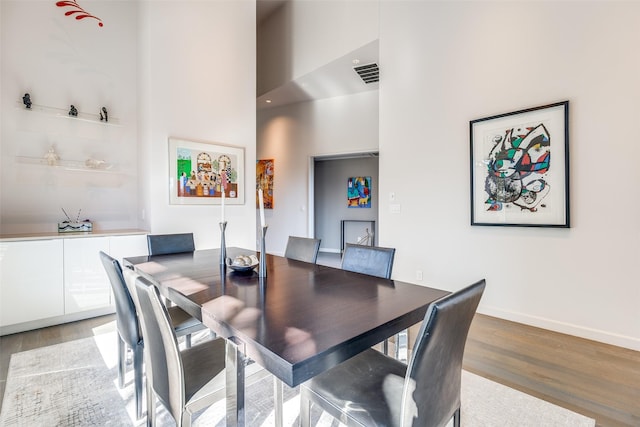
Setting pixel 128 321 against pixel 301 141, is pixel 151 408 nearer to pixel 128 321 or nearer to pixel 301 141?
pixel 128 321

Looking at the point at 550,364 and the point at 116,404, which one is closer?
the point at 116,404

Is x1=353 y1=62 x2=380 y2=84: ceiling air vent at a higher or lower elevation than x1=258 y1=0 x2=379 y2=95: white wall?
lower

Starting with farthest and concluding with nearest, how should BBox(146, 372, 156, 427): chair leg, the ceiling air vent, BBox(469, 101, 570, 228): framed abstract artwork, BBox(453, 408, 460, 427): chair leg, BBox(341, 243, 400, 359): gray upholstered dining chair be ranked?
the ceiling air vent
BBox(469, 101, 570, 228): framed abstract artwork
BBox(341, 243, 400, 359): gray upholstered dining chair
BBox(146, 372, 156, 427): chair leg
BBox(453, 408, 460, 427): chair leg

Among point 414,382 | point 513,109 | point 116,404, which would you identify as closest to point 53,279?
point 116,404

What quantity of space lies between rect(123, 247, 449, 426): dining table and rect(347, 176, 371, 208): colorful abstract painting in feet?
17.2

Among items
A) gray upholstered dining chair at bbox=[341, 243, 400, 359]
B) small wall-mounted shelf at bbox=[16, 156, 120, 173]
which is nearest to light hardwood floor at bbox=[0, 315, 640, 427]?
gray upholstered dining chair at bbox=[341, 243, 400, 359]

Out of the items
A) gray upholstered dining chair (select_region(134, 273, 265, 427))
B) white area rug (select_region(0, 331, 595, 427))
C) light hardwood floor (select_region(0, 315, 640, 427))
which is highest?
gray upholstered dining chair (select_region(134, 273, 265, 427))

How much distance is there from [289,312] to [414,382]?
0.51 metres

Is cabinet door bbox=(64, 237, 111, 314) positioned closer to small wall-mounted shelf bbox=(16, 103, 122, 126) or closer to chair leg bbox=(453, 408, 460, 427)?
small wall-mounted shelf bbox=(16, 103, 122, 126)

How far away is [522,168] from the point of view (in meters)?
2.87

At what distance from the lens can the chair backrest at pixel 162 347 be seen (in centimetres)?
105

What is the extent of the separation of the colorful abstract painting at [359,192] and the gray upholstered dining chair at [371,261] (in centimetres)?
508

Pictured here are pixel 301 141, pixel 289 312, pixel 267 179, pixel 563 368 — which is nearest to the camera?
pixel 289 312

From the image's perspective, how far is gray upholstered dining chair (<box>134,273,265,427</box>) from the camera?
107 centimetres
